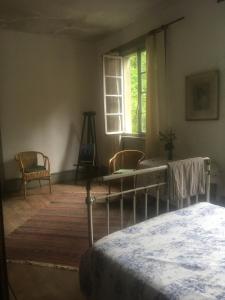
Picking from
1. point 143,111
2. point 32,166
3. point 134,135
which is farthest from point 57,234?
point 143,111

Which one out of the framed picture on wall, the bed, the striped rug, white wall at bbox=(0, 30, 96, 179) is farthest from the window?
the bed

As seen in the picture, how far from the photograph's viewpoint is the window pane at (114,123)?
4.79 meters

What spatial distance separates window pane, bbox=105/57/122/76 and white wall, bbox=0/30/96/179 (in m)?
0.96

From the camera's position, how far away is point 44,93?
5074mm

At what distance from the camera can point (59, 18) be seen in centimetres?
418

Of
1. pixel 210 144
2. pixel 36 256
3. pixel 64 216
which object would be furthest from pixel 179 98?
pixel 36 256

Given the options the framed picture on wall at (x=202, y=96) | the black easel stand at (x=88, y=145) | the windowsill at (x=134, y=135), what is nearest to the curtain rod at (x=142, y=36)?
the framed picture on wall at (x=202, y=96)

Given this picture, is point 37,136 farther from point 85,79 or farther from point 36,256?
point 36,256

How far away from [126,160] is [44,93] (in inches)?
80.0

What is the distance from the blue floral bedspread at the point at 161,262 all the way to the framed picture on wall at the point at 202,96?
1.67 meters

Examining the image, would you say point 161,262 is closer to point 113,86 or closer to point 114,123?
point 114,123

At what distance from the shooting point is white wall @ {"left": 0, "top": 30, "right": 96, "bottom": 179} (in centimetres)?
471

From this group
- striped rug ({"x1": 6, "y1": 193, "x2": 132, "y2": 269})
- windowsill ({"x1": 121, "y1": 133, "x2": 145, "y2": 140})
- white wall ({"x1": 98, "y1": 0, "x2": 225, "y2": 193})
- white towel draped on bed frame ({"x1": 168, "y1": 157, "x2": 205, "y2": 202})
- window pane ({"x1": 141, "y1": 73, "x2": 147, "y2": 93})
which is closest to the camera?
white towel draped on bed frame ({"x1": 168, "y1": 157, "x2": 205, "y2": 202})

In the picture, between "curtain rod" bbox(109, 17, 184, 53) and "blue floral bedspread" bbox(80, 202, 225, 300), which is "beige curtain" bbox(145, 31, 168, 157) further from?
"blue floral bedspread" bbox(80, 202, 225, 300)
